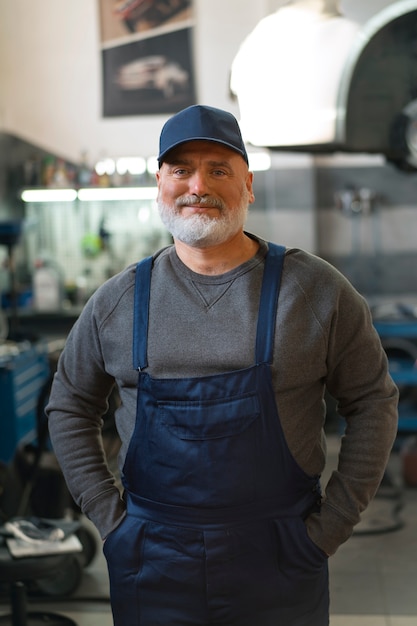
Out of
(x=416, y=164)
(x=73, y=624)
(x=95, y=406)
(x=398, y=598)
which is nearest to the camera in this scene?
(x=95, y=406)

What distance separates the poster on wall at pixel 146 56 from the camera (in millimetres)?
6992

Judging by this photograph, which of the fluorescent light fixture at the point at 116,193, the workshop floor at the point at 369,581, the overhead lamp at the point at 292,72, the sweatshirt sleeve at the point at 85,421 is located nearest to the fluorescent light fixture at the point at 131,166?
the fluorescent light fixture at the point at 116,193

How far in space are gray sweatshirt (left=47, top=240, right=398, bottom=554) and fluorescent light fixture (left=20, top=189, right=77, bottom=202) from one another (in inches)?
197

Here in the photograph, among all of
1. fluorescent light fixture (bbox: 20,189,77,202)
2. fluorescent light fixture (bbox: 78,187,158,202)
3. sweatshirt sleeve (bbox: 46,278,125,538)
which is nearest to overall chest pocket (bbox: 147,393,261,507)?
sweatshirt sleeve (bbox: 46,278,125,538)

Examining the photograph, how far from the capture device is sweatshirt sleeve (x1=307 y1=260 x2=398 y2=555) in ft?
5.94

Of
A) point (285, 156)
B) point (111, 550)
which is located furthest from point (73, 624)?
point (285, 156)

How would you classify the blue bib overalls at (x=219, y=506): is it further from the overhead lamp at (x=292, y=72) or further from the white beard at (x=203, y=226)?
the overhead lamp at (x=292, y=72)

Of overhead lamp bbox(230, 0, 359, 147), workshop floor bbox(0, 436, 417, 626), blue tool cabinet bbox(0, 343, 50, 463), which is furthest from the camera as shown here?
blue tool cabinet bbox(0, 343, 50, 463)

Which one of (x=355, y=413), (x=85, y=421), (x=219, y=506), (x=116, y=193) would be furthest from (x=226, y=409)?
(x=116, y=193)

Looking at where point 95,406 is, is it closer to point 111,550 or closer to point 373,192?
point 111,550

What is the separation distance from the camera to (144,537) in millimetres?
1824

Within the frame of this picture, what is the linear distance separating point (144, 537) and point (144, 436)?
0.69ft

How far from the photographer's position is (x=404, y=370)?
211 inches

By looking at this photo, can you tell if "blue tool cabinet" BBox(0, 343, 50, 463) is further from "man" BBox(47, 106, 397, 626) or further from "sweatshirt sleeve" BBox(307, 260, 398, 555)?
"sweatshirt sleeve" BBox(307, 260, 398, 555)
